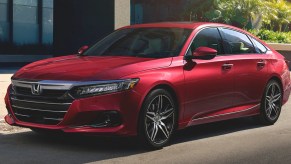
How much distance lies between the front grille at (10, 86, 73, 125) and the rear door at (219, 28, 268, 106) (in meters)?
2.84

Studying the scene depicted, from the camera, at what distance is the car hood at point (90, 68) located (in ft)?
22.1

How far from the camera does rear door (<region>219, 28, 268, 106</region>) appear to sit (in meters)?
8.52

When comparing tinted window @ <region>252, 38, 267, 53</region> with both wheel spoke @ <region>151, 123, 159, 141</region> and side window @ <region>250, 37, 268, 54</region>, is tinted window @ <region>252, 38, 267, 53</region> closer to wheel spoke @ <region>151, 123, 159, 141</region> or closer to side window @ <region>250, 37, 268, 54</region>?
side window @ <region>250, 37, 268, 54</region>

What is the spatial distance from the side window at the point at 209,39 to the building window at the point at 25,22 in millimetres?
16722

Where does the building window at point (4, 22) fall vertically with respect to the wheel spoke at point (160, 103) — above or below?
above

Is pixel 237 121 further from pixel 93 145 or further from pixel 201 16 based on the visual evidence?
pixel 201 16

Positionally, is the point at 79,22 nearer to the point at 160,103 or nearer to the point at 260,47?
the point at 260,47

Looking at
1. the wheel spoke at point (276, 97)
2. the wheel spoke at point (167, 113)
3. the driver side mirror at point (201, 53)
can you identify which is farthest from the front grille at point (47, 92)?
the wheel spoke at point (276, 97)

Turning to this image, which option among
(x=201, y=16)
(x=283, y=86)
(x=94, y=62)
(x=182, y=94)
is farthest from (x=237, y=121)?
(x=201, y=16)

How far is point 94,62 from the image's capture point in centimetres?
734

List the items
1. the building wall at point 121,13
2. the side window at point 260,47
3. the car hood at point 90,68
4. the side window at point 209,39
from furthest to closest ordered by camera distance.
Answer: the building wall at point 121,13, the side window at point 260,47, the side window at point 209,39, the car hood at point 90,68

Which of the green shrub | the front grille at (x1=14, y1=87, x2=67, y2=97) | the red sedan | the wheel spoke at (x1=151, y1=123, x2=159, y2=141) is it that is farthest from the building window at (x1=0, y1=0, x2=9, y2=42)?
the wheel spoke at (x1=151, y1=123, x2=159, y2=141)

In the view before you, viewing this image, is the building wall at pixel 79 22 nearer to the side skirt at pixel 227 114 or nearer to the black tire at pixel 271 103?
the black tire at pixel 271 103

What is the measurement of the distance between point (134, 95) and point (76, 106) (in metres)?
0.69
